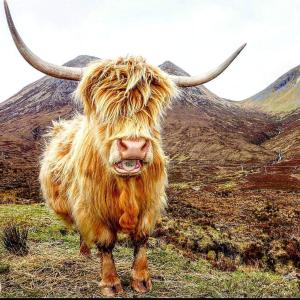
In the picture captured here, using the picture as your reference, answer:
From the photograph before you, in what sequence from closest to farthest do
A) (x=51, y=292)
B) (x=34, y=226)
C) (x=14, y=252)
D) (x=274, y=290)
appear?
(x=51, y=292) < (x=274, y=290) < (x=14, y=252) < (x=34, y=226)

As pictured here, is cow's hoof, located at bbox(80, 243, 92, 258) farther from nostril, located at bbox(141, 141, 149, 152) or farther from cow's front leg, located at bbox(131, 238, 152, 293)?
nostril, located at bbox(141, 141, 149, 152)

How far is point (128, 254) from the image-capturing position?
659 centimetres

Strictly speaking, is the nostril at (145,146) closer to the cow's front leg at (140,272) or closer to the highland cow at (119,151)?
the highland cow at (119,151)

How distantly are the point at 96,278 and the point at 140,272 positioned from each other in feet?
2.11

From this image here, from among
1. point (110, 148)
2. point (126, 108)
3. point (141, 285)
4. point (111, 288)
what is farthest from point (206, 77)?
point (111, 288)

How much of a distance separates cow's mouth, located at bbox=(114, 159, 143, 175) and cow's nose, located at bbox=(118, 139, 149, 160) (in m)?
0.10

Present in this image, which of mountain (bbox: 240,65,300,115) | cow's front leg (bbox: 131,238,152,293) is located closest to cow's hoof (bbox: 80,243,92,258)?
cow's front leg (bbox: 131,238,152,293)

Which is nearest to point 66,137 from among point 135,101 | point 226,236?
point 135,101

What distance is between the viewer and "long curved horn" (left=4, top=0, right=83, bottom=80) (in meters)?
3.92

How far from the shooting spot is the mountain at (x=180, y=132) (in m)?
64.5

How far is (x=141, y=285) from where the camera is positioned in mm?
4590

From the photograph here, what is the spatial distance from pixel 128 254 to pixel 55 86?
134 m

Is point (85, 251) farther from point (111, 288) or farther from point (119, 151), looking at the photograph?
point (119, 151)

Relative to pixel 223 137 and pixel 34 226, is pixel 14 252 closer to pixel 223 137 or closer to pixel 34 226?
pixel 34 226
